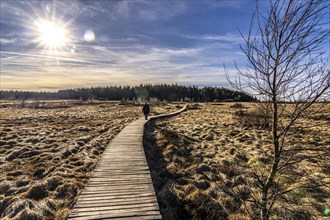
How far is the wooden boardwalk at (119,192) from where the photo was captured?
457cm

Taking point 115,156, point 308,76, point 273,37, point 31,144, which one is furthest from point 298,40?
point 31,144

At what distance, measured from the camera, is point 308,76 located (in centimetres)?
307

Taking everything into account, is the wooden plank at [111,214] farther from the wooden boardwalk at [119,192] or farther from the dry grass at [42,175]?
the dry grass at [42,175]

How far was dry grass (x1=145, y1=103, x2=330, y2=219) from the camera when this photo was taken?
5.79 metres

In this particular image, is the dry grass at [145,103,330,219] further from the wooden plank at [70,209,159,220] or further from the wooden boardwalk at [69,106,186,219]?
the wooden plank at [70,209,159,220]

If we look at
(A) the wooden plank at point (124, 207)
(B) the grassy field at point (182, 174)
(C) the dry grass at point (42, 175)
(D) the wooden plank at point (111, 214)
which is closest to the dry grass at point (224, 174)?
(B) the grassy field at point (182, 174)

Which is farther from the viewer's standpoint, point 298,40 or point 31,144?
point 31,144

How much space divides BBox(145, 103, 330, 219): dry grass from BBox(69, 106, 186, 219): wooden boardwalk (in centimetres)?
103

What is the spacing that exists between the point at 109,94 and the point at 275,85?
11030 cm

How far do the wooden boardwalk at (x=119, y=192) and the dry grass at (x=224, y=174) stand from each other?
1031 mm

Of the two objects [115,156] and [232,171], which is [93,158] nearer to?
[115,156]

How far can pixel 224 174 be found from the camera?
323 inches

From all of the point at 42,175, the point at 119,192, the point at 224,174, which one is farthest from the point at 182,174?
the point at 42,175

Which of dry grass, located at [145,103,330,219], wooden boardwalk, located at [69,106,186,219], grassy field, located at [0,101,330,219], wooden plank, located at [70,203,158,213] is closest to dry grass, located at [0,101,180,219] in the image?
grassy field, located at [0,101,330,219]
